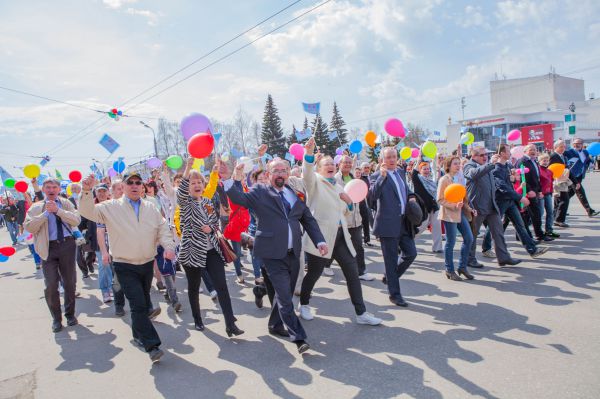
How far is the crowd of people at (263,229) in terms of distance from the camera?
13.9 ft

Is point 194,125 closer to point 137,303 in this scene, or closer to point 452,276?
point 137,303

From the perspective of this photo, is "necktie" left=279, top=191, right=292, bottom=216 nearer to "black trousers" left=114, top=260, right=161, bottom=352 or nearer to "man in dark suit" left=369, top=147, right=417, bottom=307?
"man in dark suit" left=369, top=147, right=417, bottom=307

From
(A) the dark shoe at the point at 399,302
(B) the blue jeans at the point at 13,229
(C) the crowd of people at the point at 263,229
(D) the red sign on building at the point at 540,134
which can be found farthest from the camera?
(D) the red sign on building at the point at 540,134

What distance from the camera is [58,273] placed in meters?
5.65

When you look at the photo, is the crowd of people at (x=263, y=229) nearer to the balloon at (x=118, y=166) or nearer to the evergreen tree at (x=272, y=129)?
the balloon at (x=118, y=166)

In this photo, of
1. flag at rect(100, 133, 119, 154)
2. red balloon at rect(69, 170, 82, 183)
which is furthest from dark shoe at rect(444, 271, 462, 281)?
flag at rect(100, 133, 119, 154)

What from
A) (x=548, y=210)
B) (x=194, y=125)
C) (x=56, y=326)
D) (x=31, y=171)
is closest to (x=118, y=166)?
(x=31, y=171)

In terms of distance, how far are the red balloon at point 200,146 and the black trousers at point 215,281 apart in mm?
1262

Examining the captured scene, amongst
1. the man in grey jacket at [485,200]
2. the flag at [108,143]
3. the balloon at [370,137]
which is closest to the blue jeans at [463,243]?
the man in grey jacket at [485,200]

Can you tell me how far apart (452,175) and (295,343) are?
4.11m

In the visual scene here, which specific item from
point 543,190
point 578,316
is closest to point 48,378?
point 578,316

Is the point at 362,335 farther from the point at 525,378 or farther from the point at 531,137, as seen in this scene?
the point at 531,137

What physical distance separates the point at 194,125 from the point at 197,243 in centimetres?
140

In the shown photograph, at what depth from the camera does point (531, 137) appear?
1558 inches
